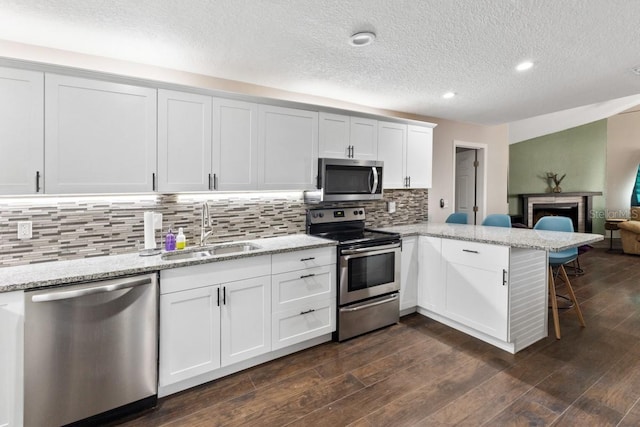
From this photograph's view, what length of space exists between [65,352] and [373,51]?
2.73 m

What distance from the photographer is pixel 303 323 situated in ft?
8.82

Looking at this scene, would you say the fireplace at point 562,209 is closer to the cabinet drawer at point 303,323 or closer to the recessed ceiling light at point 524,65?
the recessed ceiling light at point 524,65

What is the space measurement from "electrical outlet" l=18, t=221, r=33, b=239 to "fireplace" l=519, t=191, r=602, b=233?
871 cm

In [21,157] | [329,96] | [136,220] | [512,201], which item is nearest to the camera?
[21,157]

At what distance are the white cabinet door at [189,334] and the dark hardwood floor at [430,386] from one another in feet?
0.59

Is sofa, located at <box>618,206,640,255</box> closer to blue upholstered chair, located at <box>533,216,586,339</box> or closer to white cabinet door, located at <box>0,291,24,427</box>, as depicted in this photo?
blue upholstered chair, located at <box>533,216,586,339</box>

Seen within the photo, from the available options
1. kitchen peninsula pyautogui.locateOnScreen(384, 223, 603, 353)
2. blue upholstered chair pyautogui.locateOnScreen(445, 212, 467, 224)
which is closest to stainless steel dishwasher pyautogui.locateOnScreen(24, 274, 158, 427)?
kitchen peninsula pyautogui.locateOnScreen(384, 223, 603, 353)

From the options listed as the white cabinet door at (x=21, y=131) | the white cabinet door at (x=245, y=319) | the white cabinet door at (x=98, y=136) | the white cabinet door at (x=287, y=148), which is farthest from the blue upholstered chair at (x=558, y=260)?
the white cabinet door at (x=21, y=131)

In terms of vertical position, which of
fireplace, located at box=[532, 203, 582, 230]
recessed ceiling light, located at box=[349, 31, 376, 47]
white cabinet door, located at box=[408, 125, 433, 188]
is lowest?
fireplace, located at box=[532, 203, 582, 230]

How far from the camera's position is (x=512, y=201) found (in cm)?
812

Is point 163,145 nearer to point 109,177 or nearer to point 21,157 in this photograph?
point 109,177

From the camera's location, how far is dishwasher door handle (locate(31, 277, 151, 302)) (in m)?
1.70

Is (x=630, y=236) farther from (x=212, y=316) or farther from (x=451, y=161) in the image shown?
(x=212, y=316)

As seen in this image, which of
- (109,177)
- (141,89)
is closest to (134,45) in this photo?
(141,89)
